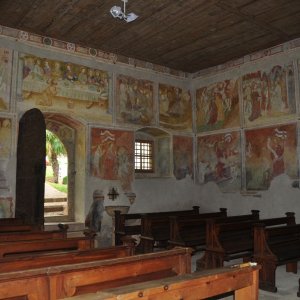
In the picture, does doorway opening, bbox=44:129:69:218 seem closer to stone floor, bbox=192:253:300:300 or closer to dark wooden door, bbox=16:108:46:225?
dark wooden door, bbox=16:108:46:225

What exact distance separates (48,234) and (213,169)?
7.52 meters

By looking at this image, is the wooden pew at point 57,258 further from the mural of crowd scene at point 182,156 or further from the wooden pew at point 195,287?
the mural of crowd scene at point 182,156

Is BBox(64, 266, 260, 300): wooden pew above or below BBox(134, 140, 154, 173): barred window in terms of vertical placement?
below

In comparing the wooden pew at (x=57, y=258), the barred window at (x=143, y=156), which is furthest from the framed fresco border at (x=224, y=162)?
the wooden pew at (x=57, y=258)

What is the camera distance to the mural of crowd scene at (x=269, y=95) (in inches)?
404

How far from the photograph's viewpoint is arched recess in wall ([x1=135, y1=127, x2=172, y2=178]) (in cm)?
1223

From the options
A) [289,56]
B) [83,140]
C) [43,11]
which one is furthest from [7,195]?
[289,56]

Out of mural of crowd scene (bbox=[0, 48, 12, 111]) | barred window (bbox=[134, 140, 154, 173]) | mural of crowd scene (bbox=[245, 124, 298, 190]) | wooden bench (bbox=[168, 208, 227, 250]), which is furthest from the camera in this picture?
barred window (bbox=[134, 140, 154, 173])

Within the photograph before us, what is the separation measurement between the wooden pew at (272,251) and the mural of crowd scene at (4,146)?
6.04 m

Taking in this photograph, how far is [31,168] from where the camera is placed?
912cm

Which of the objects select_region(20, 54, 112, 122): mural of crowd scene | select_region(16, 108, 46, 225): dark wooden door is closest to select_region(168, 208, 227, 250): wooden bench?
select_region(16, 108, 46, 225): dark wooden door

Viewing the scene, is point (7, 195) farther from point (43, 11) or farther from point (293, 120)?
point (293, 120)

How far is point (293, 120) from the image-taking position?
10070mm

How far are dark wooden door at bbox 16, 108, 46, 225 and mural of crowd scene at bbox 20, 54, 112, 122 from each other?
2.28 ft
